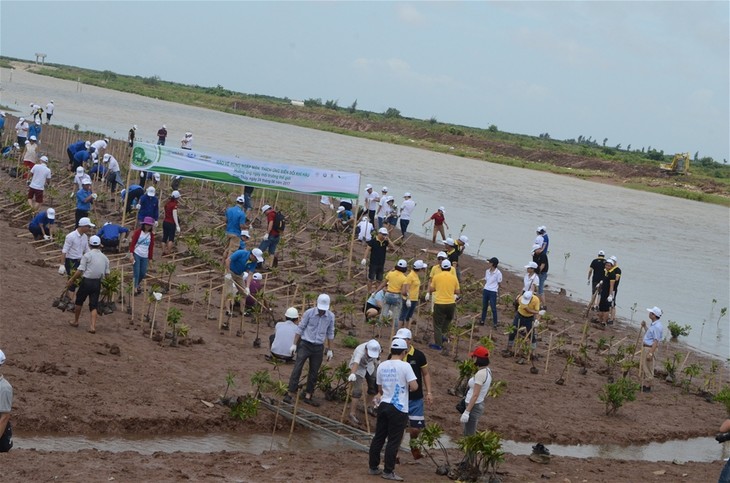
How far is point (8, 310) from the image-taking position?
13742mm

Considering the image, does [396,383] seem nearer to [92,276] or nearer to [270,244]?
[92,276]

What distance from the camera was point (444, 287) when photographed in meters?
16.5

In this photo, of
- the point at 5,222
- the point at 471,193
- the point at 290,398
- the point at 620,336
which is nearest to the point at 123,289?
the point at 290,398

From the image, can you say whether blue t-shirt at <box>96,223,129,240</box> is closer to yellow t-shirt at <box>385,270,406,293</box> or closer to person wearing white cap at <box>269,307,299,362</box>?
yellow t-shirt at <box>385,270,406,293</box>

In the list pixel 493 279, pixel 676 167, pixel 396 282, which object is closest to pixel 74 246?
pixel 396 282

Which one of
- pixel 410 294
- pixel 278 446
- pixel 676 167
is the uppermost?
pixel 676 167

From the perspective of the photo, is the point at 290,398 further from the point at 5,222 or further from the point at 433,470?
the point at 5,222

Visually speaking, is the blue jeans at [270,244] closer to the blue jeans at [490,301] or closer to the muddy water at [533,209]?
the blue jeans at [490,301]

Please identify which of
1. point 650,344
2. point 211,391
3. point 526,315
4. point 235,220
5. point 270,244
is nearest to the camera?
point 211,391

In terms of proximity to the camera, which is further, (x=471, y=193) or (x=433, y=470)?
(x=471, y=193)

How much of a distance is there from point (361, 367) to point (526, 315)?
5.88 m

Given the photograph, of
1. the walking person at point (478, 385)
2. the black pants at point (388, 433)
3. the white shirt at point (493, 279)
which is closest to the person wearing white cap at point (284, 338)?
the walking person at point (478, 385)

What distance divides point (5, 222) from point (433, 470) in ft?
45.6

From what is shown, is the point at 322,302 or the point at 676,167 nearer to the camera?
the point at 322,302
